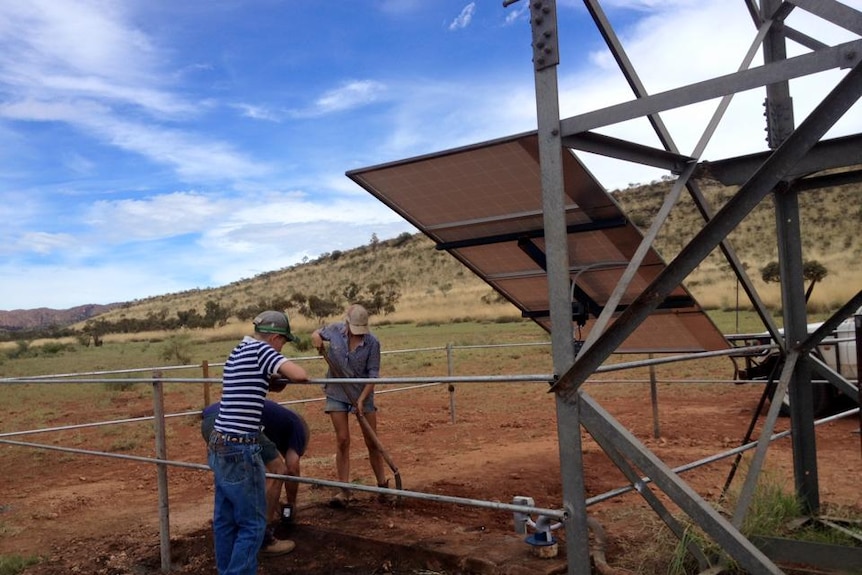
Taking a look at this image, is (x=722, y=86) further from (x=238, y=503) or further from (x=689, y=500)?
(x=238, y=503)

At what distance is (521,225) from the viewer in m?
5.34

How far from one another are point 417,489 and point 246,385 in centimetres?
318

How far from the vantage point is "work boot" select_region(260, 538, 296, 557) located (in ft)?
17.4

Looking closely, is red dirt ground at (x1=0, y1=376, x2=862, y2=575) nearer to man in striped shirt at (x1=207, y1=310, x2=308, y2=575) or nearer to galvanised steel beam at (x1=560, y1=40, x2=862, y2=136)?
man in striped shirt at (x1=207, y1=310, x2=308, y2=575)

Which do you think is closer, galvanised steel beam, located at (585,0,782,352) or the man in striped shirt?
galvanised steel beam, located at (585,0,782,352)

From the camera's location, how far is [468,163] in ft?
14.9

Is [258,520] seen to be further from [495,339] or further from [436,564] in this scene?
[495,339]

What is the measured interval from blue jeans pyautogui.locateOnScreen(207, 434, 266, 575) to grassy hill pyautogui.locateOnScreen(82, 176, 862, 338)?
74.4ft

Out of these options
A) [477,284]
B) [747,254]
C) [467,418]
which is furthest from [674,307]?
[477,284]

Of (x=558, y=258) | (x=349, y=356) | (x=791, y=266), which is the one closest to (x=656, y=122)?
(x=558, y=258)

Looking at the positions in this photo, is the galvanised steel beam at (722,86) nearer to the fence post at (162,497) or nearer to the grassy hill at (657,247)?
the fence post at (162,497)

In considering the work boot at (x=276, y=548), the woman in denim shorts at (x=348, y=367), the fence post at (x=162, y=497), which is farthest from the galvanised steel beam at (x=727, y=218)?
the fence post at (x=162, y=497)

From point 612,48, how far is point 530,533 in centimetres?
271

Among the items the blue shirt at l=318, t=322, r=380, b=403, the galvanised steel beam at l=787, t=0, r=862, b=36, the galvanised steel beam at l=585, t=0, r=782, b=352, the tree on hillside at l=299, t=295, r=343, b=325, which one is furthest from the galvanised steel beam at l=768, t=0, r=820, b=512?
the tree on hillside at l=299, t=295, r=343, b=325
